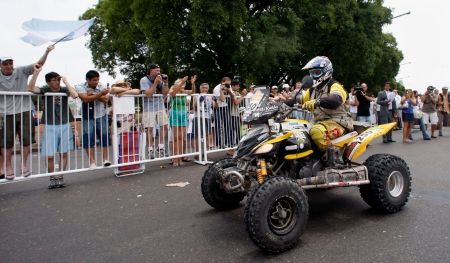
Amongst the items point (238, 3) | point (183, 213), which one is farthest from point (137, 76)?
point (183, 213)

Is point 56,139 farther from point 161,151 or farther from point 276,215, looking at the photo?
point 276,215

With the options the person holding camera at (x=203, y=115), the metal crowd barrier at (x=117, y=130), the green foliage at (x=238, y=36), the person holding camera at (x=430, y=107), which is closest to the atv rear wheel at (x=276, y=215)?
the metal crowd barrier at (x=117, y=130)

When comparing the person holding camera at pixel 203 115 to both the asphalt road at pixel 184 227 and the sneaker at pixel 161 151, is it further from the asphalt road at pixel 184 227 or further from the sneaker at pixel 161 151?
the asphalt road at pixel 184 227

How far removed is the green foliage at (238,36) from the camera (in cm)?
1967

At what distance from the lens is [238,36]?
19875 mm

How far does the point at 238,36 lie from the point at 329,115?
16.1 metres

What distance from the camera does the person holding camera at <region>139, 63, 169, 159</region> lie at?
7645mm

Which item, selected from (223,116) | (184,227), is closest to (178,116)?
(223,116)

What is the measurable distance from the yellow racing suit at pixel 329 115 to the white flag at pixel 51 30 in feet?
13.8

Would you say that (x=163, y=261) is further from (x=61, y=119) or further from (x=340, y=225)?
(x=61, y=119)

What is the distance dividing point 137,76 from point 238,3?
45.8 ft

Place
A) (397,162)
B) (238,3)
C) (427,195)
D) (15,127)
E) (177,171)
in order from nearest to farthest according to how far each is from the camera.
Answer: (397,162)
(427,195)
(15,127)
(177,171)
(238,3)

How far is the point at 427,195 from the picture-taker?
204 inches

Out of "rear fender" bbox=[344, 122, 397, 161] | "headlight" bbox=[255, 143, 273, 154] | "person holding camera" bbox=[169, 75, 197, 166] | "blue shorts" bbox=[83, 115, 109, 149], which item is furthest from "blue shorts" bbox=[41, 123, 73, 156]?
"rear fender" bbox=[344, 122, 397, 161]
